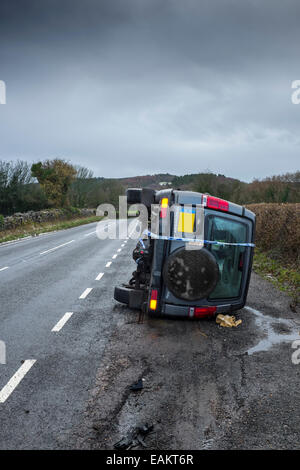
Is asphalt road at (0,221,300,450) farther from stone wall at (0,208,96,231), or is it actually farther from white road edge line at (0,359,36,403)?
stone wall at (0,208,96,231)

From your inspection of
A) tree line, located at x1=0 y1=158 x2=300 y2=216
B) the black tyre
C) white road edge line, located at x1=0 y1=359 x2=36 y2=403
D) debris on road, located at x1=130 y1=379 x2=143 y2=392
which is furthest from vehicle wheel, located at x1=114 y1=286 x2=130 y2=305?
tree line, located at x1=0 y1=158 x2=300 y2=216

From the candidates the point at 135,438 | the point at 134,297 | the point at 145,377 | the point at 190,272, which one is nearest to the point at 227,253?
the point at 190,272

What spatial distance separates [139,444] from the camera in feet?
9.72

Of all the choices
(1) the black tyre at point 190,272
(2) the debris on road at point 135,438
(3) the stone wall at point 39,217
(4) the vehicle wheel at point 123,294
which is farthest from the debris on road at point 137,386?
(3) the stone wall at point 39,217

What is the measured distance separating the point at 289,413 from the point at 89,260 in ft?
34.9

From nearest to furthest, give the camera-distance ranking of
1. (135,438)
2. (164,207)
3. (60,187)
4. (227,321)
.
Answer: (135,438)
(164,207)
(227,321)
(60,187)

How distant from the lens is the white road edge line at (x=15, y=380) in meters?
3.71

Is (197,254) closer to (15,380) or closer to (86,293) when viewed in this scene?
(15,380)

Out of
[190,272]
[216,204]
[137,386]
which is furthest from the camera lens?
[216,204]

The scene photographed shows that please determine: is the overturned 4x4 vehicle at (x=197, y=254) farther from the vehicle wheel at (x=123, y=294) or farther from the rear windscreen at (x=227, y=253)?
the vehicle wheel at (x=123, y=294)

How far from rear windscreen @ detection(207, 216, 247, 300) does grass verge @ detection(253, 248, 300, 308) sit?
97.6 inches

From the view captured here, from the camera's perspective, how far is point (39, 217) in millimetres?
33188

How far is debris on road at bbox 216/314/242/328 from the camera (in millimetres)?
5902

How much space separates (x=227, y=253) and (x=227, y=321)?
4.25 feet
